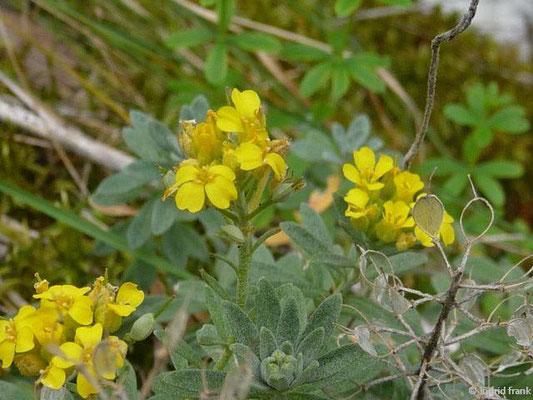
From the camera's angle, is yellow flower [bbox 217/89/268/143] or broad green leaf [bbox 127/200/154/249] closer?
yellow flower [bbox 217/89/268/143]

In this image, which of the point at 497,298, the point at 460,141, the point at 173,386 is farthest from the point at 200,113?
the point at 460,141

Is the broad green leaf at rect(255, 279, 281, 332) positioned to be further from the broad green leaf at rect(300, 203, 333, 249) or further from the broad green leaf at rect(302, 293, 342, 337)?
the broad green leaf at rect(300, 203, 333, 249)

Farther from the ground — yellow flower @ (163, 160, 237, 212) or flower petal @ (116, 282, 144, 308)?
yellow flower @ (163, 160, 237, 212)

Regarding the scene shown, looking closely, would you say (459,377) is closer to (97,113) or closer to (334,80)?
(334,80)

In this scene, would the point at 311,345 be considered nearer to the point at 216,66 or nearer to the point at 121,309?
the point at 121,309

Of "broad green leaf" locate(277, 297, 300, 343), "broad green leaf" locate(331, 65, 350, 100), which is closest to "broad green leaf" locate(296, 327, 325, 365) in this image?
"broad green leaf" locate(277, 297, 300, 343)

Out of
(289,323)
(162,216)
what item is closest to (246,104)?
(289,323)
